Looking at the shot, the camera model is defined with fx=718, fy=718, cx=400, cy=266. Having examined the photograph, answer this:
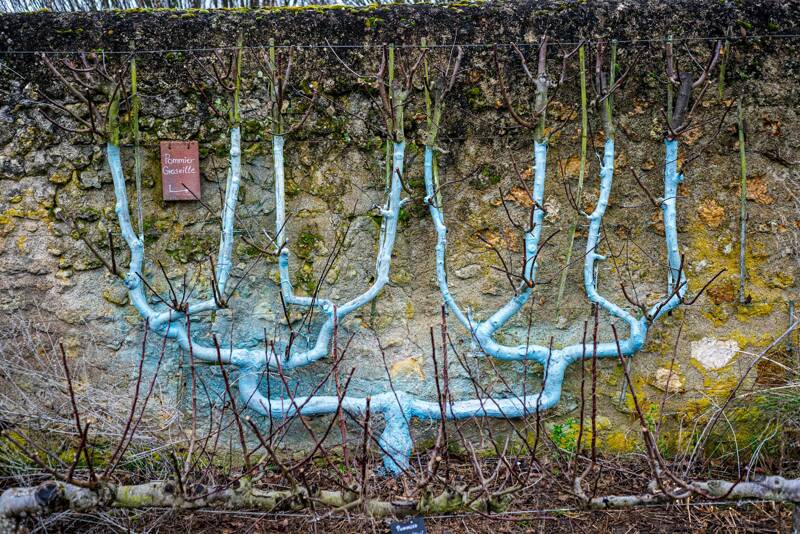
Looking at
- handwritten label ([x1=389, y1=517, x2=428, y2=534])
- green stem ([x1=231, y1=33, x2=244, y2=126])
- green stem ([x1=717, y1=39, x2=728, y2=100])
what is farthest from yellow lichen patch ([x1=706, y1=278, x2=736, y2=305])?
green stem ([x1=231, y1=33, x2=244, y2=126])

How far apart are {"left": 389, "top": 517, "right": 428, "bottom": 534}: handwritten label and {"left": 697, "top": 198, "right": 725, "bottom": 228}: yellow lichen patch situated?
2.05 m

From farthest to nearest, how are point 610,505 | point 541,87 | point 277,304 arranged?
1. point 277,304
2. point 541,87
3. point 610,505

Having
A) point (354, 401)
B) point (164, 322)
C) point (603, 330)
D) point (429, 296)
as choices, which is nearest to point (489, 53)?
point (429, 296)

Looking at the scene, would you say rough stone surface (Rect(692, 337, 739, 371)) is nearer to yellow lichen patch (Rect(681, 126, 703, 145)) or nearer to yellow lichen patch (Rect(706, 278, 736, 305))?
yellow lichen patch (Rect(706, 278, 736, 305))

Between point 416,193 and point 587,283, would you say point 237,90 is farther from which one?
point 587,283

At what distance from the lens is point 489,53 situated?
11.3 feet

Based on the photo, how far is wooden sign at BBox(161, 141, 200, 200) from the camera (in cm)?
340

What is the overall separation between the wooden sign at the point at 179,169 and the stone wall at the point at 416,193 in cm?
6

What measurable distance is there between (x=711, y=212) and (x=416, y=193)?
1.45 metres

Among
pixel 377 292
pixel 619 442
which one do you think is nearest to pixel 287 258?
pixel 377 292

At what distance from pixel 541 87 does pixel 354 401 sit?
1.71m

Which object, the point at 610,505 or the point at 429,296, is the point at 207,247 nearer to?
the point at 429,296

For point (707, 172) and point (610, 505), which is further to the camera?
point (707, 172)

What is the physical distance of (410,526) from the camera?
2.54 meters
